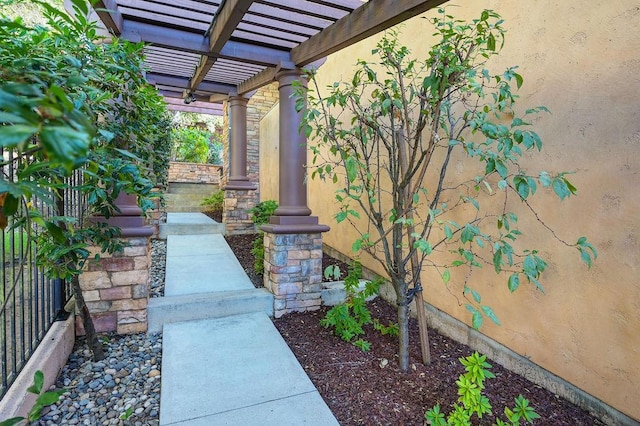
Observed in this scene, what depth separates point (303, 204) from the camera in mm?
3258

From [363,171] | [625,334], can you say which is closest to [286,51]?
[363,171]

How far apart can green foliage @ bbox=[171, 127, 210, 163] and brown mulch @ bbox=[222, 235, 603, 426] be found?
858 centimetres

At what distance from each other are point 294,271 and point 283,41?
7.10ft

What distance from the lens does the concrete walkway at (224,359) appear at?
177 cm

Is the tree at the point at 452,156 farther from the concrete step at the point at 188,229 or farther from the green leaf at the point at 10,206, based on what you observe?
the concrete step at the point at 188,229

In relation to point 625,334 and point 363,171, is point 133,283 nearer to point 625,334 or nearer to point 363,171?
point 363,171

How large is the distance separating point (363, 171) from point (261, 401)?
1.56m

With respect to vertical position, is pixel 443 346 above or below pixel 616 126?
below

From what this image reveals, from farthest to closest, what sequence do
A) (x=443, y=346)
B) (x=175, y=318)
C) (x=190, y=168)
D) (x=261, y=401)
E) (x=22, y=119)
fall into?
(x=190, y=168) < (x=175, y=318) < (x=443, y=346) < (x=261, y=401) < (x=22, y=119)

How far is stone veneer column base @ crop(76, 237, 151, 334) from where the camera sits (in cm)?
252

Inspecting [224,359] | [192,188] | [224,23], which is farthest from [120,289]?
[192,188]

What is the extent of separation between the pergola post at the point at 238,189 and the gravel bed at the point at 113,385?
2985mm

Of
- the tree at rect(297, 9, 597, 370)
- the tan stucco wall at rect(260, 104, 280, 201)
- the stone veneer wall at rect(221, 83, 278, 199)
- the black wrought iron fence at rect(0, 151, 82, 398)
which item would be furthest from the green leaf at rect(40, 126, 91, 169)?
the stone veneer wall at rect(221, 83, 278, 199)

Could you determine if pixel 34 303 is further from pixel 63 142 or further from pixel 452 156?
pixel 452 156
